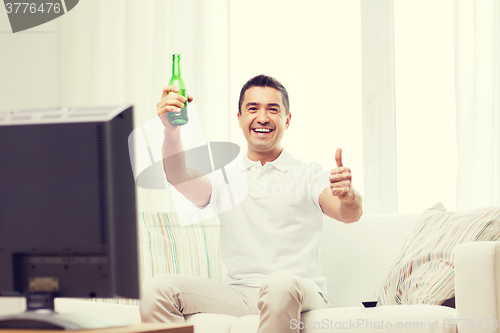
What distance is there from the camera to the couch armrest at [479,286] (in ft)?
4.22

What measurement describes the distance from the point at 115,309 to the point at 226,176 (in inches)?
26.6

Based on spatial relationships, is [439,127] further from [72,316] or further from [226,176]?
[72,316]

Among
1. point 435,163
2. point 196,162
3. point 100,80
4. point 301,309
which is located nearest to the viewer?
point 301,309

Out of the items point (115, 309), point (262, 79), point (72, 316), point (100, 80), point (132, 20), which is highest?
point (132, 20)

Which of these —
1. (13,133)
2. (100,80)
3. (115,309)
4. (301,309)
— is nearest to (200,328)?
(301,309)

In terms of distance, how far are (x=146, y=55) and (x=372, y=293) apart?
206 cm

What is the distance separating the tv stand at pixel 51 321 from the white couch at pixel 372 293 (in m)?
0.76

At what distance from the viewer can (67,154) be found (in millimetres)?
861

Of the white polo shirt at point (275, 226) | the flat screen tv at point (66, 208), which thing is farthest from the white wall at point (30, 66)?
the flat screen tv at point (66, 208)

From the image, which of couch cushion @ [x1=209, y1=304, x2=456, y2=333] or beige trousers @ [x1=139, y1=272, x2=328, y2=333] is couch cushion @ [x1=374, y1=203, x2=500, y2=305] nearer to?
couch cushion @ [x1=209, y1=304, x2=456, y2=333]

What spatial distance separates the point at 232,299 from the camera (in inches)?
68.9

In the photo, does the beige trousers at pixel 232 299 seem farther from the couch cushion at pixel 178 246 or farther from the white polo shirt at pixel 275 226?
the couch cushion at pixel 178 246

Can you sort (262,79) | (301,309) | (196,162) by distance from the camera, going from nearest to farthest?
(301,309) < (262,79) < (196,162)

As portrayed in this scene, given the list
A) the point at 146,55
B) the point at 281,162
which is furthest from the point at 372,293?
the point at 146,55
